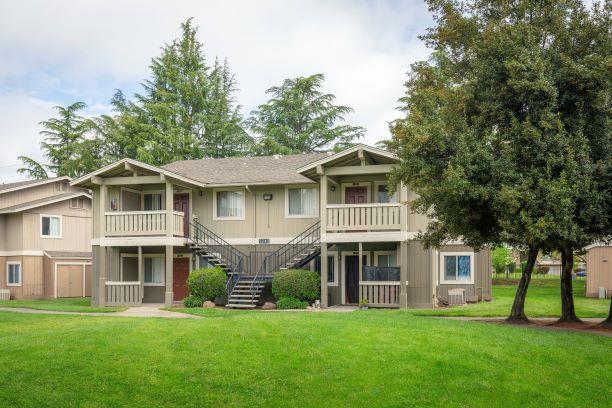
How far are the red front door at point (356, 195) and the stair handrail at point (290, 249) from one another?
155cm

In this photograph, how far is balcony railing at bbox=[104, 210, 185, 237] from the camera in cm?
2641

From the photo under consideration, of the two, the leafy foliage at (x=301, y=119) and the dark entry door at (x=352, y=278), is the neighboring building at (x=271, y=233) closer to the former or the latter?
the dark entry door at (x=352, y=278)

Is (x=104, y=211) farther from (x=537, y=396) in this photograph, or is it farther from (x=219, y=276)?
(x=537, y=396)

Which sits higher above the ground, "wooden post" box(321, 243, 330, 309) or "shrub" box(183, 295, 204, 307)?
"wooden post" box(321, 243, 330, 309)

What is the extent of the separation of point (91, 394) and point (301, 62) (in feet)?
124

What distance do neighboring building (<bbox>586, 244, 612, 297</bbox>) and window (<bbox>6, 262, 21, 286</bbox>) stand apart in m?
27.9

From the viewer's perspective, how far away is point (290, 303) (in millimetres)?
24328

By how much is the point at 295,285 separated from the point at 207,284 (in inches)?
139

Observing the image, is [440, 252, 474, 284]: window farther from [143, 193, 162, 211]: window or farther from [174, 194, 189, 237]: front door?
[143, 193, 162, 211]: window

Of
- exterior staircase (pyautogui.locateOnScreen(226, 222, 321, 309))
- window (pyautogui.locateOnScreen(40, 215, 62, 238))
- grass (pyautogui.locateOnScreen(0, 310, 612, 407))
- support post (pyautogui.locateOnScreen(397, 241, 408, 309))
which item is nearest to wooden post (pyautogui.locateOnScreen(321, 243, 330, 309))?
exterior staircase (pyautogui.locateOnScreen(226, 222, 321, 309))

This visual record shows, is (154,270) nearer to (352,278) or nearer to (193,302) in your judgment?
(193,302)

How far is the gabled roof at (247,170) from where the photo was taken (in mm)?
26906

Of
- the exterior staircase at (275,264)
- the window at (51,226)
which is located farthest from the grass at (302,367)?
the window at (51,226)

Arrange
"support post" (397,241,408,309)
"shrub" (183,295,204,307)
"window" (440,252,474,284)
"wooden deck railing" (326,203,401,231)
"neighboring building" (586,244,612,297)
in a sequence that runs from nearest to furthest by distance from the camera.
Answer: "support post" (397,241,408,309) → "wooden deck railing" (326,203,401,231) → "shrub" (183,295,204,307) → "window" (440,252,474,284) → "neighboring building" (586,244,612,297)
